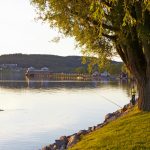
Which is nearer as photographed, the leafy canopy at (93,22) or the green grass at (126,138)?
the green grass at (126,138)

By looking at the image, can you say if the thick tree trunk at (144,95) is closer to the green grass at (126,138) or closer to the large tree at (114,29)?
the large tree at (114,29)

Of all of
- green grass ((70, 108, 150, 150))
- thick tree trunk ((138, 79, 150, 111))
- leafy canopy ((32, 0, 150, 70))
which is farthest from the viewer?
thick tree trunk ((138, 79, 150, 111))

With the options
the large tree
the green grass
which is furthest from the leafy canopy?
the green grass

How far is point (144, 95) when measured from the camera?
30.9 metres

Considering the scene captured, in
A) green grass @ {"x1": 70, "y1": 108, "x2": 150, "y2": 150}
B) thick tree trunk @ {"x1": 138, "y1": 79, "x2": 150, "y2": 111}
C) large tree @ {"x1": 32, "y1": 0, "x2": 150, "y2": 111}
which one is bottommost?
green grass @ {"x1": 70, "y1": 108, "x2": 150, "y2": 150}

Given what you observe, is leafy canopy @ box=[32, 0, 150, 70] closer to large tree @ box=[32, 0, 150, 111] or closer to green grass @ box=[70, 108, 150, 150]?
large tree @ box=[32, 0, 150, 111]

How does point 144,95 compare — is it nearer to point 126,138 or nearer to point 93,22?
point 93,22

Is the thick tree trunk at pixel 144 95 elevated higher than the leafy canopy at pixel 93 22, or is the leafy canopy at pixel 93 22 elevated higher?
the leafy canopy at pixel 93 22

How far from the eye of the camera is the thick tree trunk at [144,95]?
100ft

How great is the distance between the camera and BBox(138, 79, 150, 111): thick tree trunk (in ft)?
100

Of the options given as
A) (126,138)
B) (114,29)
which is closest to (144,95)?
(114,29)

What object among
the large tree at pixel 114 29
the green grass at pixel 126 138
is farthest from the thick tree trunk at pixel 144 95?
the green grass at pixel 126 138

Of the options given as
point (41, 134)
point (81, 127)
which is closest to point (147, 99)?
point (41, 134)

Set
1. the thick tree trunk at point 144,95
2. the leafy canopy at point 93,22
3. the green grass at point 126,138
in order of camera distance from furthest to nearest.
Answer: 1. the thick tree trunk at point 144,95
2. the leafy canopy at point 93,22
3. the green grass at point 126,138
